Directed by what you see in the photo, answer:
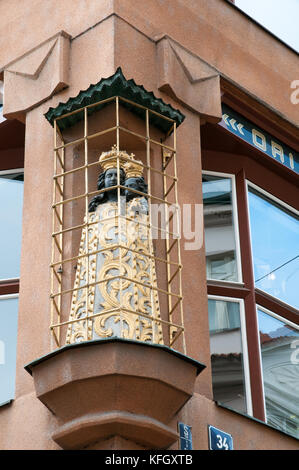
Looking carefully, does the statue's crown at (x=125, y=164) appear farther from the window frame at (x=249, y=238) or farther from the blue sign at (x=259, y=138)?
the blue sign at (x=259, y=138)

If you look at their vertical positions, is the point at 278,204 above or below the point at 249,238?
above

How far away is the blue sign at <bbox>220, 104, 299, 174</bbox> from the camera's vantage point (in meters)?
13.4

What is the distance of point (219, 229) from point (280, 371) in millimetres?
1549

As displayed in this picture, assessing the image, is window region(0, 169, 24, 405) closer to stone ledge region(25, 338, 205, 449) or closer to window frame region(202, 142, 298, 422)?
stone ledge region(25, 338, 205, 449)

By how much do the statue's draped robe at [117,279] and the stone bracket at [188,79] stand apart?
1.65 meters

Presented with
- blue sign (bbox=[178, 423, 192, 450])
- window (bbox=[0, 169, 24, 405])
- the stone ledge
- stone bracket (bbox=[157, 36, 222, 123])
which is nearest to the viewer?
the stone ledge

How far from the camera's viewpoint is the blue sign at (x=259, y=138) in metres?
13.4

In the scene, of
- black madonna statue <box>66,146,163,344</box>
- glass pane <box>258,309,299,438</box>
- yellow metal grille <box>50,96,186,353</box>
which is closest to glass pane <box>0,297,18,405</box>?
yellow metal grille <box>50,96,186,353</box>

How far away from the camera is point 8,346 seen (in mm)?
12359

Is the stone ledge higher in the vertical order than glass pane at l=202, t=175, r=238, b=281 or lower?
lower

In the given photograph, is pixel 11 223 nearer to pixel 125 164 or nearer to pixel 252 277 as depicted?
pixel 125 164

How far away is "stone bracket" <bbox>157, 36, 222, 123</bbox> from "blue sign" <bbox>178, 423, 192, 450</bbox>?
3402mm

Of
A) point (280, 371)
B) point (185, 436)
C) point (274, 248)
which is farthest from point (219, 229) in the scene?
point (185, 436)

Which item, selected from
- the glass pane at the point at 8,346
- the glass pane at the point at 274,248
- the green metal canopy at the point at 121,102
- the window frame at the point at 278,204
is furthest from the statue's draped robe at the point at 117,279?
the glass pane at the point at 274,248
